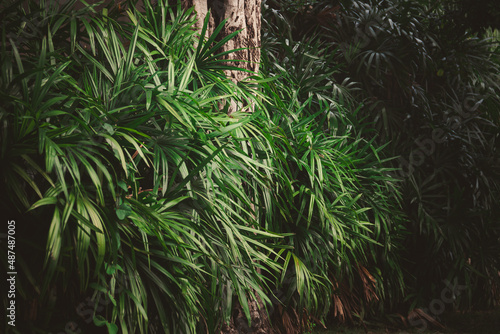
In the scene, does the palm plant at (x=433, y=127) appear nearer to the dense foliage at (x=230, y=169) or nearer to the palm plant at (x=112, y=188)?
the dense foliage at (x=230, y=169)

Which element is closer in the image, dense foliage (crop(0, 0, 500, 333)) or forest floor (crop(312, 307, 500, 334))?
dense foliage (crop(0, 0, 500, 333))

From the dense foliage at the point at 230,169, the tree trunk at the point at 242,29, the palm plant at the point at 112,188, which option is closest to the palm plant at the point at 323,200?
the dense foliage at the point at 230,169

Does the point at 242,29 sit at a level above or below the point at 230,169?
above

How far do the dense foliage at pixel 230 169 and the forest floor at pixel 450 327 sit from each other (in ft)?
0.39

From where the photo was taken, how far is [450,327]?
327cm

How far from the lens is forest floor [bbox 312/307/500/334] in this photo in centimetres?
304

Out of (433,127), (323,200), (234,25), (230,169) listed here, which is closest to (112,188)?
(230,169)

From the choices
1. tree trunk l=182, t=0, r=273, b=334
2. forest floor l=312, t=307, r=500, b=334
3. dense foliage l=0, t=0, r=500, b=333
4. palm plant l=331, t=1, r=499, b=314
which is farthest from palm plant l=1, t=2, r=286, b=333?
palm plant l=331, t=1, r=499, b=314

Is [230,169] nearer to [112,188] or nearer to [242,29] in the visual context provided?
[112,188]

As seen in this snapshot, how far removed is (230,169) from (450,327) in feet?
7.31

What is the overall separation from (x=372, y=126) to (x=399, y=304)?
127 cm

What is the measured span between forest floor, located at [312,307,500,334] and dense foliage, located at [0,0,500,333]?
119 millimetres

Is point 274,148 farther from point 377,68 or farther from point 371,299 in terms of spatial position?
point 377,68

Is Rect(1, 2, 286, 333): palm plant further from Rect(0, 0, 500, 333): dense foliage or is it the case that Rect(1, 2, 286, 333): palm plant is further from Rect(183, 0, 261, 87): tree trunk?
Rect(183, 0, 261, 87): tree trunk
